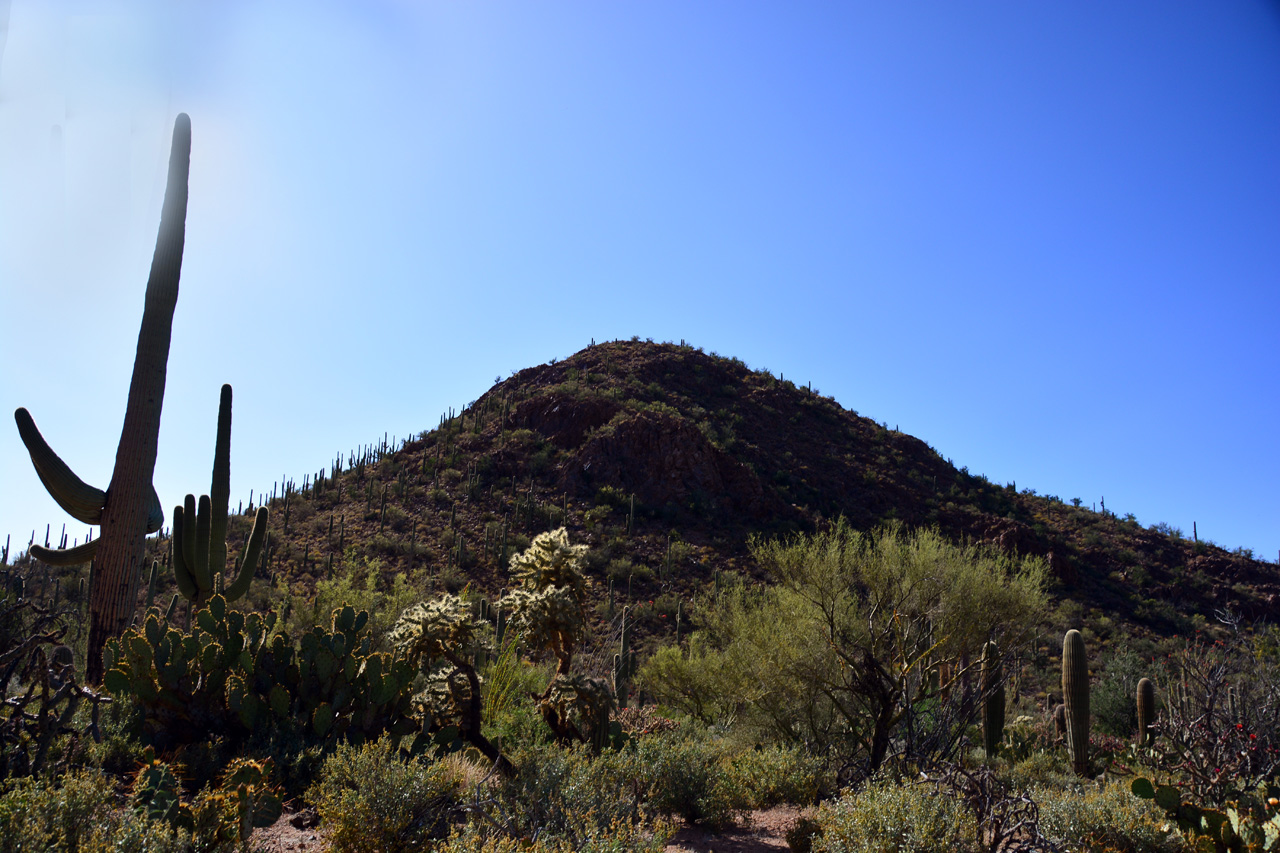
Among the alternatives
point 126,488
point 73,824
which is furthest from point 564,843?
point 126,488

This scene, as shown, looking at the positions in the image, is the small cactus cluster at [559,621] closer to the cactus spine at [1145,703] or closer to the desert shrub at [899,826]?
the desert shrub at [899,826]

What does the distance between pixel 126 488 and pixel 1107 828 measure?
12066 millimetres

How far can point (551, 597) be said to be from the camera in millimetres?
8500

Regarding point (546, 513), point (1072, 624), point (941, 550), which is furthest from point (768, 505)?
point (941, 550)

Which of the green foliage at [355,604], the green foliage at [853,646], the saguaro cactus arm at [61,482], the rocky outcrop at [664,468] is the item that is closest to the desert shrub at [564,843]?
the green foliage at [853,646]

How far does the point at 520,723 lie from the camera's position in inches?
410

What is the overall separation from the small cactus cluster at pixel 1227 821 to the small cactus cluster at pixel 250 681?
24.7 ft

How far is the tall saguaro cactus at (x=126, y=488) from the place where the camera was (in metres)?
10.2

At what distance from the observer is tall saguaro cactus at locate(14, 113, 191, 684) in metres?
10.2

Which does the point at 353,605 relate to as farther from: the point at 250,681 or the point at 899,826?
the point at 899,826

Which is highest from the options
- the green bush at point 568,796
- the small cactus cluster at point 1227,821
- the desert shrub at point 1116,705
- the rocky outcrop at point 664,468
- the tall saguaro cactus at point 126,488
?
the rocky outcrop at point 664,468

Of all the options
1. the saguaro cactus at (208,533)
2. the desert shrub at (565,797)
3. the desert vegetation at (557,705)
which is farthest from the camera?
the saguaro cactus at (208,533)

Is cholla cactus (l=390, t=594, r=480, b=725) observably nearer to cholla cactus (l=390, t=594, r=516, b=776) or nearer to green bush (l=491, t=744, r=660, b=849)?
cholla cactus (l=390, t=594, r=516, b=776)

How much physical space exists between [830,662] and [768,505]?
1068 inches
